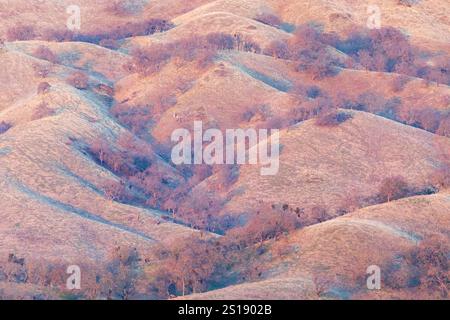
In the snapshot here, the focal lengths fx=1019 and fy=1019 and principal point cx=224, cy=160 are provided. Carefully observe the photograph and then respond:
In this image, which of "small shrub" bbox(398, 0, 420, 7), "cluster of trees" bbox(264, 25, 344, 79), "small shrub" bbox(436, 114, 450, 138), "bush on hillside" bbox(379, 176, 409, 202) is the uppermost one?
"bush on hillside" bbox(379, 176, 409, 202)

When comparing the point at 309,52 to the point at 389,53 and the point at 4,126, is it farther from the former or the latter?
the point at 4,126

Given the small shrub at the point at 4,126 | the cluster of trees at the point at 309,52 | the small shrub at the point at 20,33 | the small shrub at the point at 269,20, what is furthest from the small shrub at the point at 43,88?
the small shrub at the point at 269,20

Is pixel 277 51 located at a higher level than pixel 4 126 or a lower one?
lower

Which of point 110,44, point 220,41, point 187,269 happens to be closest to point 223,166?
point 187,269

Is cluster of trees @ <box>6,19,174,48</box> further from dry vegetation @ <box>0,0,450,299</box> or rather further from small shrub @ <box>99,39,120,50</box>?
dry vegetation @ <box>0,0,450,299</box>

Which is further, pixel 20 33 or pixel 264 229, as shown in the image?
pixel 20 33

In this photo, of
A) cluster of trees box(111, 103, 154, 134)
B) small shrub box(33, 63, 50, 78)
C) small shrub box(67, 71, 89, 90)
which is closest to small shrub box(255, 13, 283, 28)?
small shrub box(67, 71, 89, 90)

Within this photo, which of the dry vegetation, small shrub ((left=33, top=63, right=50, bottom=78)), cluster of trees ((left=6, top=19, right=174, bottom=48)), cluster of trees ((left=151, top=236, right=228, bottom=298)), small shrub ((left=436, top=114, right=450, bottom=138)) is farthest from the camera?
cluster of trees ((left=6, top=19, right=174, bottom=48))
